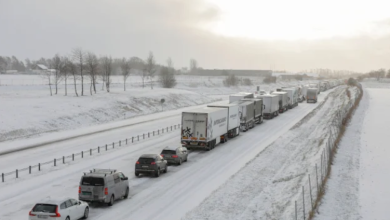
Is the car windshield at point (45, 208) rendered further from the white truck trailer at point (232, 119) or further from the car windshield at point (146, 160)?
the white truck trailer at point (232, 119)

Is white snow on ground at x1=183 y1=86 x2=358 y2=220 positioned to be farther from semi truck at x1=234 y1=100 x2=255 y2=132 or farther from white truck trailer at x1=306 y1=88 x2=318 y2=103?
white truck trailer at x1=306 y1=88 x2=318 y2=103

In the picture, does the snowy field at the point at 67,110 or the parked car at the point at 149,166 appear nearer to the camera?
the parked car at the point at 149,166

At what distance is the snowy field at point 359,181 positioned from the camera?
73.5 ft

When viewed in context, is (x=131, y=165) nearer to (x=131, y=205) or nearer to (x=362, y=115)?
(x=131, y=205)

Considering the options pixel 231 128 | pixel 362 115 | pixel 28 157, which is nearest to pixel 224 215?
pixel 28 157

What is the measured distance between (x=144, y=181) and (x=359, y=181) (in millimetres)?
14870

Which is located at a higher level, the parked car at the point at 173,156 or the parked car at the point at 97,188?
the parked car at the point at 97,188

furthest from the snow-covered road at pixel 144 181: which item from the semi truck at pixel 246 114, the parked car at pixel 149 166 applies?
the semi truck at pixel 246 114

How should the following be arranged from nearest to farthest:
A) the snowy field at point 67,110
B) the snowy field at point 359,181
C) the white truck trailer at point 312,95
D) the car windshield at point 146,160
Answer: the snowy field at point 359,181 < the car windshield at point 146,160 < the snowy field at point 67,110 < the white truck trailer at point 312,95

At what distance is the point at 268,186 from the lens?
27.2m

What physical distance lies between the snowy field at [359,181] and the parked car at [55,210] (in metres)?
11.7

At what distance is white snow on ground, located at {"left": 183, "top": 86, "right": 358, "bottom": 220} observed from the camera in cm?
2159

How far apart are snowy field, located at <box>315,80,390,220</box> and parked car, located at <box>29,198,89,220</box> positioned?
11667mm

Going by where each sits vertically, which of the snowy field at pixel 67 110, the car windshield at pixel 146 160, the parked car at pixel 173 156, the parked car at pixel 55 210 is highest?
the parked car at pixel 55 210
